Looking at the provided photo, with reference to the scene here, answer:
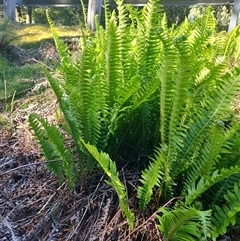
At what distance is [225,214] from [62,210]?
0.61 metres

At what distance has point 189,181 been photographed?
132cm

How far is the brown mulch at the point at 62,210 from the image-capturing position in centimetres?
136

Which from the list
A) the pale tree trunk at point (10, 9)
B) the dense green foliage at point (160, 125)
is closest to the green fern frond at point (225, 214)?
the dense green foliage at point (160, 125)

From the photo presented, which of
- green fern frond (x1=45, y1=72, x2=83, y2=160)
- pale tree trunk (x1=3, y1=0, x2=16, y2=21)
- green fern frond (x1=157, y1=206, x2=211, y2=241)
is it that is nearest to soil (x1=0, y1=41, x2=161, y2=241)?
green fern frond (x1=157, y1=206, x2=211, y2=241)

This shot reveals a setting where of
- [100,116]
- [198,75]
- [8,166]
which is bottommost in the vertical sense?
[8,166]

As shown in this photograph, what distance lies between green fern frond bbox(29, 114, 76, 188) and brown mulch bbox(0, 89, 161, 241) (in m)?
0.05

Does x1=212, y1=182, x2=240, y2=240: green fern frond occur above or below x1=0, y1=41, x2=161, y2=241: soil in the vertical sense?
above

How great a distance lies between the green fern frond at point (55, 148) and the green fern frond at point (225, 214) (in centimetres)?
54

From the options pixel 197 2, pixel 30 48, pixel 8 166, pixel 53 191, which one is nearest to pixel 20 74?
pixel 30 48

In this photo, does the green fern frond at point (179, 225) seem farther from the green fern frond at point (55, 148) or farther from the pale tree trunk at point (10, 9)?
the pale tree trunk at point (10, 9)

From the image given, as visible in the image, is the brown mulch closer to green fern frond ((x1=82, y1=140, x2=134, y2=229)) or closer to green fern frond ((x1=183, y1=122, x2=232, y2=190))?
green fern frond ((x1=82, y1=140, x2=134, y2=229))

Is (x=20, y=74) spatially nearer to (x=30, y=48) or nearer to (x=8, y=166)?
(x=30, y=48)

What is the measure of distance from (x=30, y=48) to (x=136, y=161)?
13.1 ft

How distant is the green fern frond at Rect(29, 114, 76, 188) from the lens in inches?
55.0
